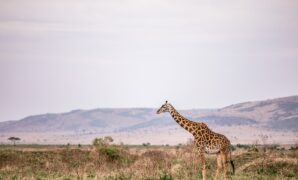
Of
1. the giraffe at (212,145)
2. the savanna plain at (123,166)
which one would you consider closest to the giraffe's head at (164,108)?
the giraffe at (212,145)

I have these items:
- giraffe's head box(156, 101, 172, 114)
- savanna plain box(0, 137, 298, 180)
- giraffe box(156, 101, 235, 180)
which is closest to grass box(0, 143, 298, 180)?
savanna plain box(0, 137, 298, 180)

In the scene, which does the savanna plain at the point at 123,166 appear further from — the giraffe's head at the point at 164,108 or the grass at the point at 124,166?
the giraffe's head at the point at 164,108

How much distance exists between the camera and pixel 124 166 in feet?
122

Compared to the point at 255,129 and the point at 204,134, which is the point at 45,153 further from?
the point at 255,129

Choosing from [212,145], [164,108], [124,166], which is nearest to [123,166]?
[124,166]

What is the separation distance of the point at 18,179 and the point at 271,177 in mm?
11322

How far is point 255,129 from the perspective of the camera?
17512 centimetres

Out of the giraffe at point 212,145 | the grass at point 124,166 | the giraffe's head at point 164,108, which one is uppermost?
the giraffe's head at point 164,108

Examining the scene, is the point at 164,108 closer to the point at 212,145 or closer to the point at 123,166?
the point at 212,145

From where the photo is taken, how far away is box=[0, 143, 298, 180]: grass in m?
28.3

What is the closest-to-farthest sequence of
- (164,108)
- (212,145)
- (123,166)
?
(212,145), (164,108), (123,166)

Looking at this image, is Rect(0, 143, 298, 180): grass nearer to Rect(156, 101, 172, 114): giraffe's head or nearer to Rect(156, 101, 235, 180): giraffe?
Rect(156, 101, 235, 180): giraffe

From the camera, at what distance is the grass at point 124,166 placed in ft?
93.0

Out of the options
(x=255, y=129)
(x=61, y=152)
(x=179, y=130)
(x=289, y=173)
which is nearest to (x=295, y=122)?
(x=255, y=129)
